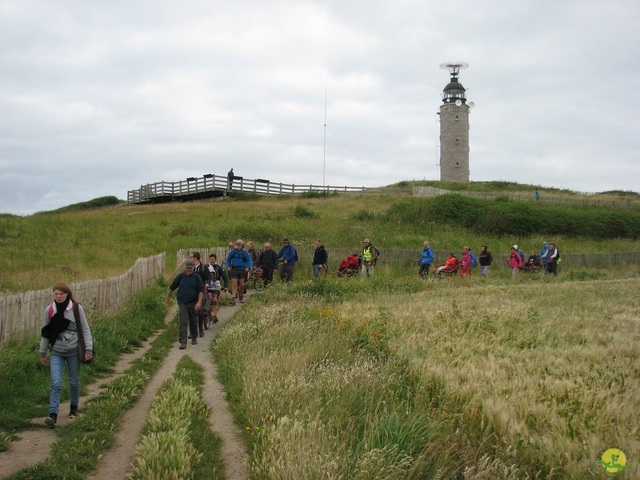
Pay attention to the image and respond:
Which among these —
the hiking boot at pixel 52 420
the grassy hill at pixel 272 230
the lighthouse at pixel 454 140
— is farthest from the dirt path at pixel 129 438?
the lighthouse at pixel 454 140

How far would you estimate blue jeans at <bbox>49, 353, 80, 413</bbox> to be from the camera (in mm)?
7148

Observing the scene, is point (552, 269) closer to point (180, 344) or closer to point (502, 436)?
point (180, 344)

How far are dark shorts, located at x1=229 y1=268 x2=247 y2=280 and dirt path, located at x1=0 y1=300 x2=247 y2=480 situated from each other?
727cm

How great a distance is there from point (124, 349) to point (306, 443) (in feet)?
22.9

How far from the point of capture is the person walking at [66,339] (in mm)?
7469

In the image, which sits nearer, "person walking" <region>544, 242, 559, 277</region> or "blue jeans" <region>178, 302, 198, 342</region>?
"blue jeans" <region>178, 302, 198, 342</region>

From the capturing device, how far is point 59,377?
24.3 feet

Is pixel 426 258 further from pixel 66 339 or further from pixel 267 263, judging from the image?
pixel 66 339

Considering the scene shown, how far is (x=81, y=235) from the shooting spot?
107 feet

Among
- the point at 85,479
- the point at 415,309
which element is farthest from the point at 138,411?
the point at 415,309

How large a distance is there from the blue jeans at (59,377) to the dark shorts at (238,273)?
965 centimetres

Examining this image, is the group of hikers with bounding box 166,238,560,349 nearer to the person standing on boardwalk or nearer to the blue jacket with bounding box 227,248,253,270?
the blue jacket with bounding box 227,248,253,270

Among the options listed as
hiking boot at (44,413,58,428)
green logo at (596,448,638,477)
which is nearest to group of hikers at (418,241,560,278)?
hiking boot at (44,413,58,428)

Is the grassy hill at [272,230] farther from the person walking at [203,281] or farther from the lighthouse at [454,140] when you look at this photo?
the lighthouse at [454,140]
